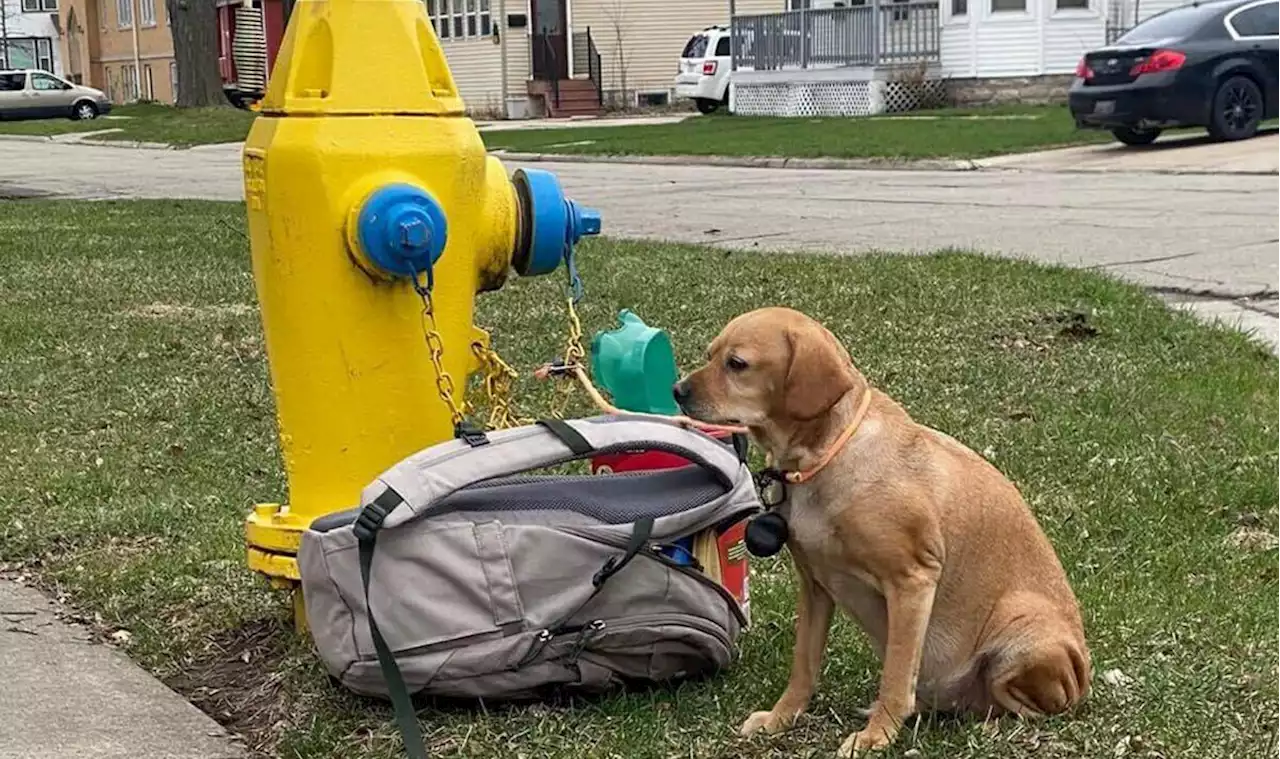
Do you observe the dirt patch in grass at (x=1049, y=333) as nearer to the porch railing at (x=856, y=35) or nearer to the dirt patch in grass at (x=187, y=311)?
the dirt patch in grass at (x=187, y=311)

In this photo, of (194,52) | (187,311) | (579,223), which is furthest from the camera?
(194,52)

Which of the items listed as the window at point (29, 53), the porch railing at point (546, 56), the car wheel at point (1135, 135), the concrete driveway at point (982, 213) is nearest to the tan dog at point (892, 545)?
the concrete driveway at point (982, 213)

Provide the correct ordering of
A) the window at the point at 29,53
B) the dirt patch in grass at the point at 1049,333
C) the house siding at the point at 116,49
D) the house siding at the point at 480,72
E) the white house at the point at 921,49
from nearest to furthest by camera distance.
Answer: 1. the dirt patch in grass at the point at 1049,333
2. the white house at the point at 921,49
3. the house siding at the point at 480,72
4. the house siding at the point at 116,49
5. the window at the point at 29,53

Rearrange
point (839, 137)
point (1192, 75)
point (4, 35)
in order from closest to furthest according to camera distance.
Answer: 1. point (1192, 75)
2. point (839, 137)
3. point (4, 35)

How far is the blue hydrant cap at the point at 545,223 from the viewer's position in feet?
12.8

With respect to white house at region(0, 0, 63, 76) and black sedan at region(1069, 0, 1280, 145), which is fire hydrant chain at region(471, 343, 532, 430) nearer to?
black sedan at region(1069, 0, 1280, 145)

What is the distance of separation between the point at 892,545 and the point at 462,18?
41621 millimetres

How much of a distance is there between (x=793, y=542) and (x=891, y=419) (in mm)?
315

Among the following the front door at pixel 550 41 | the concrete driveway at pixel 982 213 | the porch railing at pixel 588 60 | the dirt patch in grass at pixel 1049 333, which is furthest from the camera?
the porch railing at pixel 588 60

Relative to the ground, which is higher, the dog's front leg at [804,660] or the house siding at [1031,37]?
the house siding at [1031,37]

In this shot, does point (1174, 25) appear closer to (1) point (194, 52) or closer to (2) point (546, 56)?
(2) point (546, 56)

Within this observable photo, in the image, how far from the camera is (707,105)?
37.1 meters

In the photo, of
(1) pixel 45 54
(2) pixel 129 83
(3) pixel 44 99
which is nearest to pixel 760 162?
(3) pixel 44 99

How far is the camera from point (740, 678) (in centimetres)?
366
